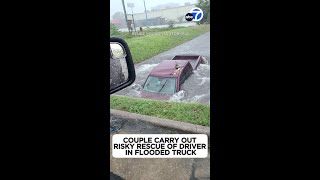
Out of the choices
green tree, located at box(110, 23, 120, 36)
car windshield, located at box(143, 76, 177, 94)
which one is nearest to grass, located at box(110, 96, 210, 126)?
car windshield, located at box(143, 76, 177, 94)

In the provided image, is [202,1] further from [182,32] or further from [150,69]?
[150,69]

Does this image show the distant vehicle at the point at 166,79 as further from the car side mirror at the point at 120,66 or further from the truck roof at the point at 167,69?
the car side mirror at the point at 120,66

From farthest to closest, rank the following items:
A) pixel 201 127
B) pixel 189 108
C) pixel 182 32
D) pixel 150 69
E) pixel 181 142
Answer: pixel 150 69 < pixel 189 108 < pixel 201 127 < pixel 182 32 < pixel 181 142

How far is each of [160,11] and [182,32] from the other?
1.27ft

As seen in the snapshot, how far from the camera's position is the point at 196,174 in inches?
79.9

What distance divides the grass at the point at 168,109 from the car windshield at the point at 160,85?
0.62 feet

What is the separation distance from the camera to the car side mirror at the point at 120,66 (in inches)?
61.7

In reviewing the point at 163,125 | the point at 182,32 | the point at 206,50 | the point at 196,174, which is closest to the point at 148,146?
the point at 196,174

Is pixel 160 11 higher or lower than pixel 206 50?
higher

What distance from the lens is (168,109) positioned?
10.4 feet
